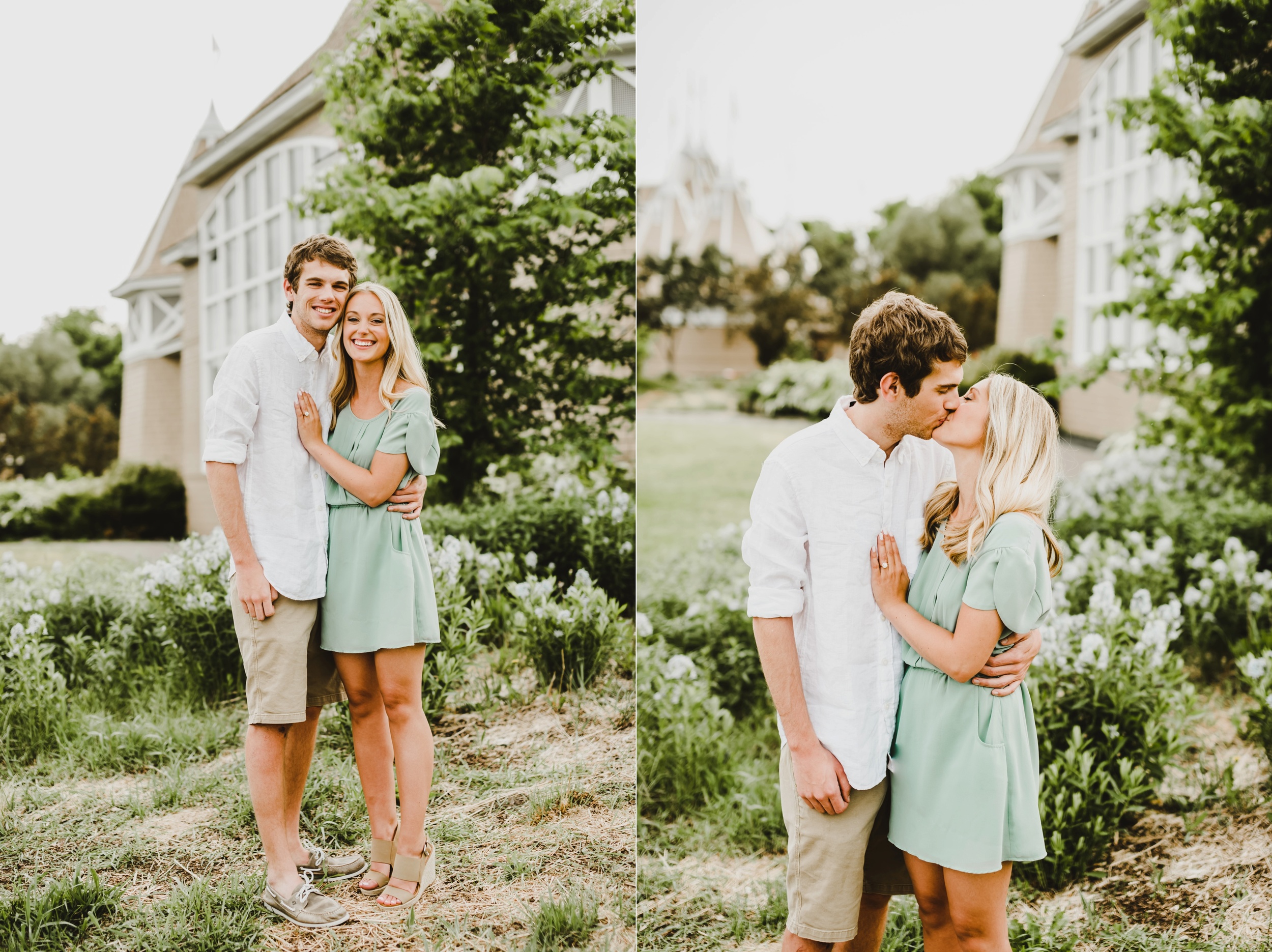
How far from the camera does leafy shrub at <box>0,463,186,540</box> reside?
2.67m

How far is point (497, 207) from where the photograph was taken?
305cm

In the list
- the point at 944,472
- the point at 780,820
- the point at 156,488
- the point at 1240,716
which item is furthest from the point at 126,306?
the point at 1240,716

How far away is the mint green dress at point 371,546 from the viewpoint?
2.45m

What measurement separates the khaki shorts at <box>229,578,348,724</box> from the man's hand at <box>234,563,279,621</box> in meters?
0.03

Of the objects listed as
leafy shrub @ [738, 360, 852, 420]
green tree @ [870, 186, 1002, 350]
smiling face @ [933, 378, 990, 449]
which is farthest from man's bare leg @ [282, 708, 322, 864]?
leafy shrub @ [738, 360, 852, 420]

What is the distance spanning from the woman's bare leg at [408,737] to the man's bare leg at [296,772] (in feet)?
0.75

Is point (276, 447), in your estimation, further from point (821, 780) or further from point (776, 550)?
point (821, 780)

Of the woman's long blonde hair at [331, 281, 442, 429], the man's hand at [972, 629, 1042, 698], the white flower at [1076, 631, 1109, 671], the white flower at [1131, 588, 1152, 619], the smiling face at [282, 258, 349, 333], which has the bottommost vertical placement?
the white flower at [1076, 631, 1109, 671]

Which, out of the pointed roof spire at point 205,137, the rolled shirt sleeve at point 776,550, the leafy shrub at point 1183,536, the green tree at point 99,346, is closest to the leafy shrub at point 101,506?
the green tree at point 99,346

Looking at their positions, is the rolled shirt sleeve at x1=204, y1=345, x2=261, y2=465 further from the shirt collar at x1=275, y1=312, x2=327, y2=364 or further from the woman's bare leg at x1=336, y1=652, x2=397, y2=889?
the woman's bare leg at x1=336, y1=652, x2=397, y2=889

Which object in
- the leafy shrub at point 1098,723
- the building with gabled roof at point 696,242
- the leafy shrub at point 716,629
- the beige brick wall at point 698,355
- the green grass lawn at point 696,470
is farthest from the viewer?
the beige brick wall at point 698,355

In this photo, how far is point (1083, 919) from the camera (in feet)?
9.87

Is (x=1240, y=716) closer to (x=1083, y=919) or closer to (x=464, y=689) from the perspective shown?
(x=1083, y=919)

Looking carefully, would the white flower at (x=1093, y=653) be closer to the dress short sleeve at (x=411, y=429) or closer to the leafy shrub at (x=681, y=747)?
the leafy shrub at (x=681, y=747)
